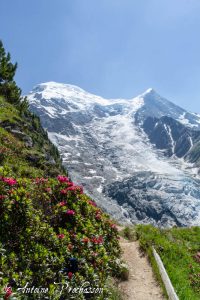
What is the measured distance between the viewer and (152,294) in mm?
14500

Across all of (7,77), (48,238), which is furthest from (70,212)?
(7,77)

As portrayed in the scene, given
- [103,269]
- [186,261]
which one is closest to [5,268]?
[103,269]

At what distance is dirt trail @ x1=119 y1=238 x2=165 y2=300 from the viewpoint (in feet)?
47.1

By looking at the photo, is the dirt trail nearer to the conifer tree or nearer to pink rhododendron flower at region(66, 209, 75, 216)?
pink rhododendron flower at region(66, 209, 75, 216)

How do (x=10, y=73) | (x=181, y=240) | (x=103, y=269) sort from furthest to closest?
(x=10, y=73) → (x=181, y=240) → (x=103, y=269)

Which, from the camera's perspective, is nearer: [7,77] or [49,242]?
[49,242]

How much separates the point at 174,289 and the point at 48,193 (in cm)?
702

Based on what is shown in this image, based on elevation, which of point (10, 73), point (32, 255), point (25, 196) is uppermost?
point (10, 73)

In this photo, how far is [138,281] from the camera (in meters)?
15.9

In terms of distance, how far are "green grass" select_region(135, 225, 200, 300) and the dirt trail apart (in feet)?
1.47

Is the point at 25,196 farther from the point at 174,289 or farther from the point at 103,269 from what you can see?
the point at 174,289

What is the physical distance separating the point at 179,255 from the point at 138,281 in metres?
5.69

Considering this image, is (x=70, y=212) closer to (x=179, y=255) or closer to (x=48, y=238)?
(x=48, y=238)

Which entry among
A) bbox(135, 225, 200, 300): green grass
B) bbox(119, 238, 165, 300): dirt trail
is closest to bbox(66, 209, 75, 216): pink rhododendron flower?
bbox(119, 238, 165, 300): dirt trail
